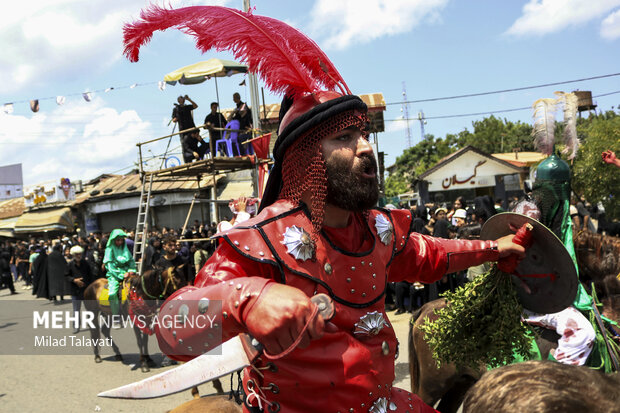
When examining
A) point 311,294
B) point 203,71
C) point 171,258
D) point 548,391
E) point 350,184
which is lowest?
point 171,258

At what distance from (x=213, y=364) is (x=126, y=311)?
341 inches

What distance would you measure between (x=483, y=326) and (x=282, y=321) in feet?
5.47

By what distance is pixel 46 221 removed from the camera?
32.4 metres

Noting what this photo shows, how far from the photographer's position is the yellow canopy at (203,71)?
11.4 meters

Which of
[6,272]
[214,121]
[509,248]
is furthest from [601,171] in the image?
[6,272]

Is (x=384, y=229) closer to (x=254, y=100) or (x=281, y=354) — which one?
(x=281, y=354)

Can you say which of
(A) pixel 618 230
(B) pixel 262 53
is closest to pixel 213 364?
(B) pixel 262 53

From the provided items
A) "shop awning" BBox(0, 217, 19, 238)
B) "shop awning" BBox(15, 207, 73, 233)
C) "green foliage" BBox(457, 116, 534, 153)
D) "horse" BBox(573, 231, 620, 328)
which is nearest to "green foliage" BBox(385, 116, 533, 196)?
"green foliage" BBox(457, 116, 534, 153)

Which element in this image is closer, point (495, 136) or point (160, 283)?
point (160, 283)

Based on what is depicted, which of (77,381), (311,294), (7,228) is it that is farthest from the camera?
(7,228)

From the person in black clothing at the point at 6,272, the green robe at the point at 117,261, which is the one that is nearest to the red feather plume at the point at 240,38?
the green robe at the point at 117,261

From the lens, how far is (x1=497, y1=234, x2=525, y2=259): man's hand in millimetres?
2518

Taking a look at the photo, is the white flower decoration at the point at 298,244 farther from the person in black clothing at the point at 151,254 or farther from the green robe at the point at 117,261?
the person in black clothing at the point at 151,254

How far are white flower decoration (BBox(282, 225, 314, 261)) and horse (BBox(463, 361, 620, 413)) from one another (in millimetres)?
781
